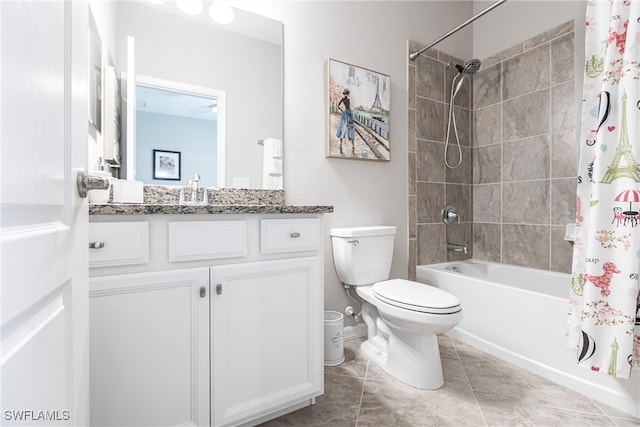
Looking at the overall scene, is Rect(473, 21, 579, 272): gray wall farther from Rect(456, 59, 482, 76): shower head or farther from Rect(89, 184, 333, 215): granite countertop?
Rect(89, 184, 333, 215): granite countertop

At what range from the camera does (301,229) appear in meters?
1.31

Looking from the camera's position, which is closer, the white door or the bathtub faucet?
the white door

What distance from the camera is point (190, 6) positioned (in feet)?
5.36

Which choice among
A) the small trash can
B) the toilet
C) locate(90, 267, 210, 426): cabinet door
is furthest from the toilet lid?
locate(90, 267, 210, 426): cabinet door

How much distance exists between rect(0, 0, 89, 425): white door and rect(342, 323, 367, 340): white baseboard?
66.7 inches

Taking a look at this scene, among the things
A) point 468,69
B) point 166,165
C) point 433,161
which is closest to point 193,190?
point 166,165

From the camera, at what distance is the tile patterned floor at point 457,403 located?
1331 millimetres

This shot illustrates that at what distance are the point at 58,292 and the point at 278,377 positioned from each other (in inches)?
37.9

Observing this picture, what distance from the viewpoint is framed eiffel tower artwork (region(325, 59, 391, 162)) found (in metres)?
2.03

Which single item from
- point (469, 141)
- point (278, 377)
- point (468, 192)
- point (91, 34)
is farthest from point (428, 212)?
point (91, 34)

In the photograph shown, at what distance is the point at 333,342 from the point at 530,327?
1.09 metres

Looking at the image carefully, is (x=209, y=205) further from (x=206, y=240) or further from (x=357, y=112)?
(x=357, y=112)

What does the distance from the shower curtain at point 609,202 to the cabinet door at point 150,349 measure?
1598 mm

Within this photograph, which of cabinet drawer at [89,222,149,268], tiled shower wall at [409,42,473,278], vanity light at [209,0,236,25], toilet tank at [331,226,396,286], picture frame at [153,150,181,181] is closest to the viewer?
cabinet drawer at [89,222,149,268]
